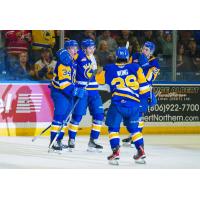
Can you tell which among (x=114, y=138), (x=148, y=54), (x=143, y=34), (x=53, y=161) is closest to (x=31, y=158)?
(x=53, y=161)

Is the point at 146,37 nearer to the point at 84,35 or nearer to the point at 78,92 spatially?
the point at 84,35

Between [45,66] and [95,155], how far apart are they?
9.85 feet

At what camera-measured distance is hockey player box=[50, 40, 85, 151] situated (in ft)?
30.5

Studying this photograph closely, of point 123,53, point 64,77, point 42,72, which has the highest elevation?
point 123,53

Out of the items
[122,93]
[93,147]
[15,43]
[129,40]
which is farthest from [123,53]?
[129,40]

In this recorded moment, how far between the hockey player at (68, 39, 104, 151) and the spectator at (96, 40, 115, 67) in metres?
2.67

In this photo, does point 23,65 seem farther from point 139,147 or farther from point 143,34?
point 139,147

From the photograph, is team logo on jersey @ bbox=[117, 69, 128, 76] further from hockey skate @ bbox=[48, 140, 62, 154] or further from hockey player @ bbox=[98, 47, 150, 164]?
hockey skate @ bbox=[48, 140, 62, 154]

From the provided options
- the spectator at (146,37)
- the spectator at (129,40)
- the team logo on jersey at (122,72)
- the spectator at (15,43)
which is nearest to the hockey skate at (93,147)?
the team logo on jersey at (122,72)

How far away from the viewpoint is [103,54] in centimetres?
1252

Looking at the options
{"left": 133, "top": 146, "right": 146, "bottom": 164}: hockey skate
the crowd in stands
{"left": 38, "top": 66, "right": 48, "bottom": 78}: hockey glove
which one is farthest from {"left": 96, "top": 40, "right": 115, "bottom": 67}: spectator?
{"left": 133, "top": 146, "right": 146, "bottom": 164}: hockey skate

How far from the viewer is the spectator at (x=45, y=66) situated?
12070 millimetres

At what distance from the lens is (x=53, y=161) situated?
8.92 m

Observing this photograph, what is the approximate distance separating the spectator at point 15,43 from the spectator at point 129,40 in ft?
5.00
